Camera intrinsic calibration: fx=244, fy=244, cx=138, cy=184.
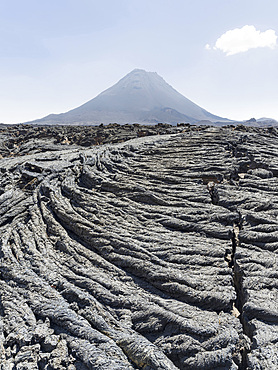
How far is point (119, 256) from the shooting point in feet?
25.0

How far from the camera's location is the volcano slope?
210 inches

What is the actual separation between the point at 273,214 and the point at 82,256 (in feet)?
22.6

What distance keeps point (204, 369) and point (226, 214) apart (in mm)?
4997

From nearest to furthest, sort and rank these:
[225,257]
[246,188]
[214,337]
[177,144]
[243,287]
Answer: [214,337] → [243,287] → [225,257] → [246,188] → [177,144]

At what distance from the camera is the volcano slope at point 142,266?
533 cm

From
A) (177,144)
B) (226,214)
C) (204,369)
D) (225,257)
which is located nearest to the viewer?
(204,369)

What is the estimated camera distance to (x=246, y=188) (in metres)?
10.3

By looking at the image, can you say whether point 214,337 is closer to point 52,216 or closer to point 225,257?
point 225,257

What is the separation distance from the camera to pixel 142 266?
7188 millimetres

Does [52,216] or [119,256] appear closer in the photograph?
[119,256]

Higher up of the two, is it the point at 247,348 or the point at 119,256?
the point at 119,256

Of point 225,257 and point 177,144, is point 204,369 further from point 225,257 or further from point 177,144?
point 177,144

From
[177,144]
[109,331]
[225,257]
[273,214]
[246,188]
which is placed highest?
[177,144]

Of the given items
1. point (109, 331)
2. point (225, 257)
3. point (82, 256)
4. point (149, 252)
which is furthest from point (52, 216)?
point (225, 257)
